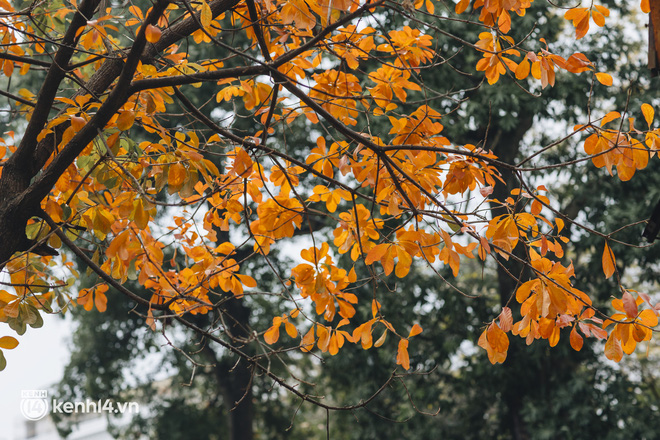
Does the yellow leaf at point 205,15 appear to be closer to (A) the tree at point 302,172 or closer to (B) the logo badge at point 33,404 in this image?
(A) the tree at point 302,172

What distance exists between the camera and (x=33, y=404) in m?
6.87

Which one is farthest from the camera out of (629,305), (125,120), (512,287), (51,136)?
(512,287)

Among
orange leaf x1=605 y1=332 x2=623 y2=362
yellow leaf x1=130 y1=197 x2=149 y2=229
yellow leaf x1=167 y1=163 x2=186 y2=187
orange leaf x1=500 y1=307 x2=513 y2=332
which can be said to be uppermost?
yellow leaf x1=167 y1=163 x2=186 y2=187

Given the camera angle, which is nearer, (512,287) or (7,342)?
(7,342)

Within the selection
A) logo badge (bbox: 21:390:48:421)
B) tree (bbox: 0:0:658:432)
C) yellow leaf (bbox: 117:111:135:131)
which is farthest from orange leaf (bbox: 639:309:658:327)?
logo badge (bbox: 21:390:48:421)

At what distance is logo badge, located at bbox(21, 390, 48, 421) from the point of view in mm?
5812

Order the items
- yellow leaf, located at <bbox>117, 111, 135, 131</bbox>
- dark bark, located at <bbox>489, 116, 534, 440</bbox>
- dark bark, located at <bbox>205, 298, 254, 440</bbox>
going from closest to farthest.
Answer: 1. yellow leaf, located at <bbox>117, 111, 135, 131</bbox>
2. dark bark, located at <bbox>489, 116, 534, 440</bbox>
3. dark bark, located at <bbox>205, 298, 254, 440</bbox>

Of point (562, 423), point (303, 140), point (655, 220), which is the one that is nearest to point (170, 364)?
point (303, 140)

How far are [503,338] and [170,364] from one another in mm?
8725

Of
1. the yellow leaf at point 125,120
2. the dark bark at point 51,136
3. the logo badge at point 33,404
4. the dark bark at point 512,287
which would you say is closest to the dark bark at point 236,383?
the logo badge at point 33,404

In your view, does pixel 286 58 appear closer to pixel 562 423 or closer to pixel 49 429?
pixel 562 423

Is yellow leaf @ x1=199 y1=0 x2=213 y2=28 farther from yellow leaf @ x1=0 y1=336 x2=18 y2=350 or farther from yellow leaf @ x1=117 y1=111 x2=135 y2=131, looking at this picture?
yellow leaf @ x1=0 y1=336 x2=18 y2=350

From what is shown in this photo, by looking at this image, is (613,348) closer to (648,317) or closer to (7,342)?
(648,317)

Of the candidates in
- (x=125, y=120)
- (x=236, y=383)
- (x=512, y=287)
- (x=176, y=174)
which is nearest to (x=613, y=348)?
(x=176, y=174)
